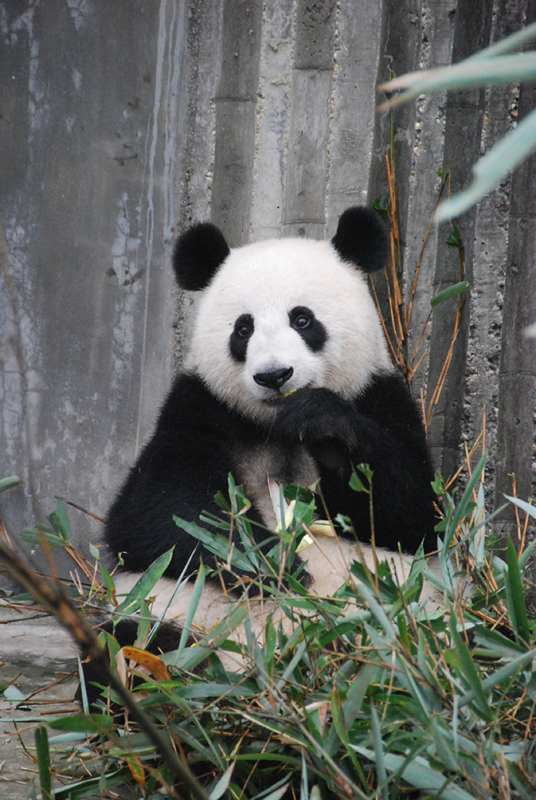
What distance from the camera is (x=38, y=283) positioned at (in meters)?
2.78

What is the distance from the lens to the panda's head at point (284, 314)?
1905 mm

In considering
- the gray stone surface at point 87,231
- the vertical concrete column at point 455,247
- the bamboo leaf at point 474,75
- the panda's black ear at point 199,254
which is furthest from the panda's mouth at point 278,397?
the bamboo leaf at point 474,75

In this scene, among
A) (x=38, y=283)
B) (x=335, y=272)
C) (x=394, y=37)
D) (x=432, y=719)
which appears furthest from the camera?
(x=38, y=283)

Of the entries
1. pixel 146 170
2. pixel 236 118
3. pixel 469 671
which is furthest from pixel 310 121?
pixel 469 671

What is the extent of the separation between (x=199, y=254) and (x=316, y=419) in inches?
28.2

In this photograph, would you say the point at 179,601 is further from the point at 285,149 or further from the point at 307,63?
the point at 307,63

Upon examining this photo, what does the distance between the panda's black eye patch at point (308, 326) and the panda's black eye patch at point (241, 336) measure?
120 mm

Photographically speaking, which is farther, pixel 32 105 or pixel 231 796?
pixel 32 105

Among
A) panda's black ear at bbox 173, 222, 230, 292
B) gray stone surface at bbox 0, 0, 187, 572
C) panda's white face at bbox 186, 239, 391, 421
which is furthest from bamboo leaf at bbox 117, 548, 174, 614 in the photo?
gray stone surface at bbox 0, 0, 187, 572

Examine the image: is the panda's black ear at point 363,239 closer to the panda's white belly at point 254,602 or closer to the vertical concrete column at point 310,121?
the vertical concrete column at point 310,121

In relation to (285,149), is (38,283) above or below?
below

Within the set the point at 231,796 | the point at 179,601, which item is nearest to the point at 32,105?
the point at 179,601

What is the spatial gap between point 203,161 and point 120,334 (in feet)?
2.48

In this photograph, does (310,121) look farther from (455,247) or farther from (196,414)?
(196,414)
